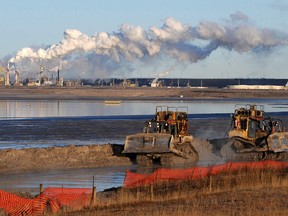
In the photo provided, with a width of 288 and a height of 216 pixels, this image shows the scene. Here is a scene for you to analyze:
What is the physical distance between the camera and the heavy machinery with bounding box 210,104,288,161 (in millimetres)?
42156

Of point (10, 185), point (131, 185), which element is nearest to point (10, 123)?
point (10, 185)

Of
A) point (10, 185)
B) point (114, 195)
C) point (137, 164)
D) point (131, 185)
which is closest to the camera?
point (114, 195)

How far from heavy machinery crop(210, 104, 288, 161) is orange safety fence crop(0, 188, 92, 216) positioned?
16.8 metres

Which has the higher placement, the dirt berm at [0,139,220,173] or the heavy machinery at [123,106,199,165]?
the heavy machinery at [123,106,199,165]

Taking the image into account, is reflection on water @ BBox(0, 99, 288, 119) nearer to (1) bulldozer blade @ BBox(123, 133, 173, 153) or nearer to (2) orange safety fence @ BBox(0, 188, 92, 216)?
(1) bulldozer blade @ BBox(123, 133, 173, 153)

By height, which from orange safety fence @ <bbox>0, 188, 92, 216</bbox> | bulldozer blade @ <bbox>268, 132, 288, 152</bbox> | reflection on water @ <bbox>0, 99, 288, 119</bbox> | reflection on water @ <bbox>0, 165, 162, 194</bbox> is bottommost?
reflection on water @ <bbox>0, 99, 288, 119</bbox>

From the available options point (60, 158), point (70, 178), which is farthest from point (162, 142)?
point (60, 158)

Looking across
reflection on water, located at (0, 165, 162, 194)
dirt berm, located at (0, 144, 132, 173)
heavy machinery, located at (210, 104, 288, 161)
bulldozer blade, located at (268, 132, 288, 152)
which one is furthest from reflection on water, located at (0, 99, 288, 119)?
bulldozer blade, located at (268, 132, 288, 152)

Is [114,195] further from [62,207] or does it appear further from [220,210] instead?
[220,210]

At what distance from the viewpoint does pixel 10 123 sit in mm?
75062

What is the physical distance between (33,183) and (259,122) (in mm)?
13892

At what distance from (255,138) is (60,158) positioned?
1028 cm

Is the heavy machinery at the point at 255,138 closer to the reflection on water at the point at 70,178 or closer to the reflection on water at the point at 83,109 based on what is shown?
the reflection on water at the point at 70,178

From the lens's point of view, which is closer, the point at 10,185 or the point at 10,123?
the point at 10,185
